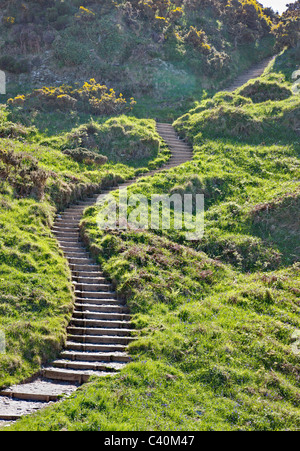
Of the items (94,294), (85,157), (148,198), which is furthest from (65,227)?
(85,157)

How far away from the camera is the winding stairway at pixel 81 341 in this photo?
955 centimetres

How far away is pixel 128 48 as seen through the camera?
34.1 meters

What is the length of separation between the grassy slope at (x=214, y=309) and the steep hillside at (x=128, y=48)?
38.9 feet

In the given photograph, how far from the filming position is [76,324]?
12469mm

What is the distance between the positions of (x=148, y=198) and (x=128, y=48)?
2048 cm

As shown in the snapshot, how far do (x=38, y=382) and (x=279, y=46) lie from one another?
37086mm

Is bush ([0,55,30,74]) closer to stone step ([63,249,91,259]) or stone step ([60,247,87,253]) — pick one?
stone step ([60,247,87,253])

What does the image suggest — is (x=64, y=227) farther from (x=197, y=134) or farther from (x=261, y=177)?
(x=197, y=134)

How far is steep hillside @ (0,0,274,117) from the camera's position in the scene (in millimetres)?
31703

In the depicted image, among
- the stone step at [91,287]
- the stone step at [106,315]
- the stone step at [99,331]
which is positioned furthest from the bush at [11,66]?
the stone step at [99,331]

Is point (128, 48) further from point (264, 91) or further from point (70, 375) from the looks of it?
point (70, 375)

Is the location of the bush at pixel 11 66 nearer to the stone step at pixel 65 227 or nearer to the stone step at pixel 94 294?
the stone step at pixel 65 227

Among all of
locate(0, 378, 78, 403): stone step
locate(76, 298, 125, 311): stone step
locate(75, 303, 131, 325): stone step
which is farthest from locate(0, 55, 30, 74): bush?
locate(0, 378, 78, 403): stone step
